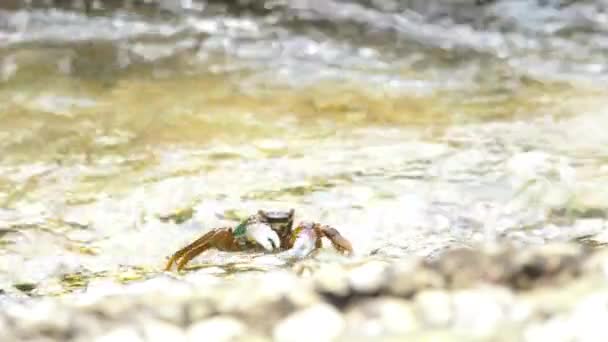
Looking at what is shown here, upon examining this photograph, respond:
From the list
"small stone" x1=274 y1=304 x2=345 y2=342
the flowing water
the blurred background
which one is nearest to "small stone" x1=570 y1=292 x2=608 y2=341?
"small stone" x1=274 y1=304 x2=345 y2=342

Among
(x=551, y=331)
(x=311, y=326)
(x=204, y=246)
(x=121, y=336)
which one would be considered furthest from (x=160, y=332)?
(x=204, y=246)

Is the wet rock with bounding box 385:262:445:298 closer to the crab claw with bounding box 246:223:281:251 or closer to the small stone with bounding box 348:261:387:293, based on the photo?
the small stone with bounding box 348:261:387:293

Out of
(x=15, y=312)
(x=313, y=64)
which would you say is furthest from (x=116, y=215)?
(x=313, y=64)

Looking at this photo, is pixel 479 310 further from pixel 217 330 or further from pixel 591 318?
pixel 217 330

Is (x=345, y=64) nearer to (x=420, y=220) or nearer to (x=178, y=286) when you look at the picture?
(x=420, y=220)

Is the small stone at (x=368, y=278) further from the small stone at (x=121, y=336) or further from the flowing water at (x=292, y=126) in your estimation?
the flowing water at (x=292, y=126)

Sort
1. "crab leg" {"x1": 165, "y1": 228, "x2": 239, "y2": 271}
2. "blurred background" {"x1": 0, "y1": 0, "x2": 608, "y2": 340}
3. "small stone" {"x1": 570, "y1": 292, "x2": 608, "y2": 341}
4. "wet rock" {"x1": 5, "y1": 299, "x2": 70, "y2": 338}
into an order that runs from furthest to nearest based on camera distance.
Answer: "blurred background" {"x1": 0, "y1": 0, "x2": 608, "y2": 340} < "crab leg" {"x1": 165, "y1": 228, "x2": 239, "y2": 271} < "wet rock" {"x1": 5, "y1": 299, "x2": 70, "y2": 338} < "small stone" {"x1": 570, "y1": 292, "x2": 608, "y2": 341}

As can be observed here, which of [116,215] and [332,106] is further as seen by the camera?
[332,106]
